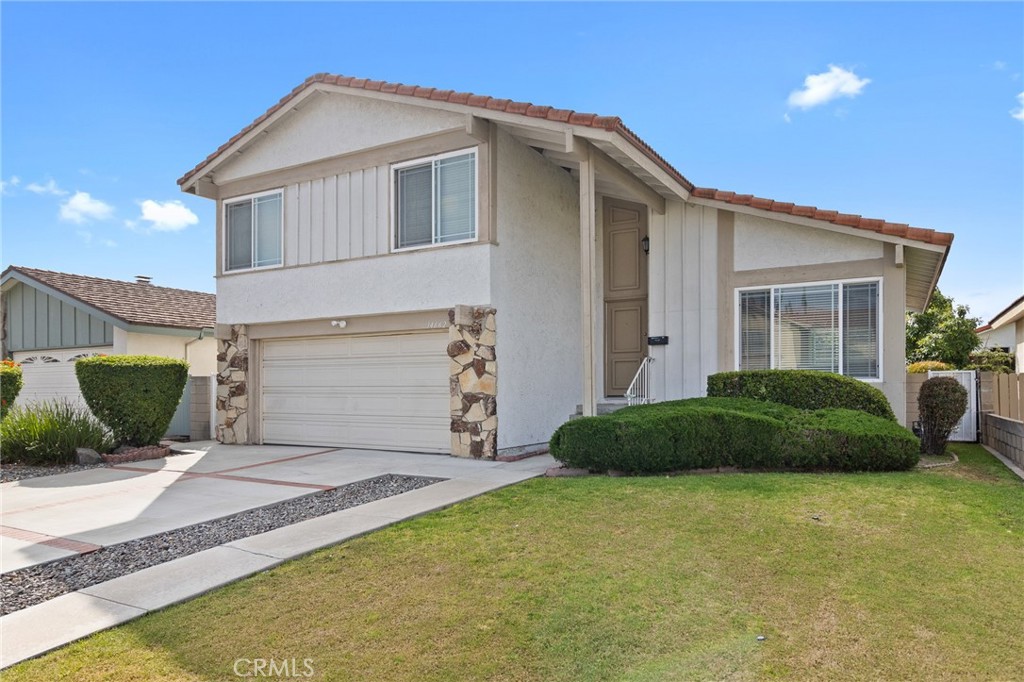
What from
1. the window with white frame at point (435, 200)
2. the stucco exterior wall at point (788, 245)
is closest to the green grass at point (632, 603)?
the stucco exterior wall at point (788, 245)

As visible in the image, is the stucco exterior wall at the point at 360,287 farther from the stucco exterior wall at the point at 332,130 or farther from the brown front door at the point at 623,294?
the brown front door at the point at 623,294

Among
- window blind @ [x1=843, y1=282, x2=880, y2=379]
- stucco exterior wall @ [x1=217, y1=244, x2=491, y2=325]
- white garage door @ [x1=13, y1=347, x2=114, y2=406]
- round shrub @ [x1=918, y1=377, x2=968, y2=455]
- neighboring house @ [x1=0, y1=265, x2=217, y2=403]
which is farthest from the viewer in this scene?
white garage door @ [x1=13, y1=347, x2=114, y2=406]

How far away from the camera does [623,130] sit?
917cm

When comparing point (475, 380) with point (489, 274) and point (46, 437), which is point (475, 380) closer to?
point (489, 274)

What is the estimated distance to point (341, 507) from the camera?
22.8 ft

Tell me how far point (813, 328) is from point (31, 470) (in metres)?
12.5

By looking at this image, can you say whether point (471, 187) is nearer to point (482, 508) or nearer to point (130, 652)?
point (482, 508)

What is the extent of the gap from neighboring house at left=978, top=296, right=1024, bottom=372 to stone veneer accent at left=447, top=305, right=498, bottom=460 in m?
14.6

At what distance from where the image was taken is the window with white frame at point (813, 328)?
9898mm

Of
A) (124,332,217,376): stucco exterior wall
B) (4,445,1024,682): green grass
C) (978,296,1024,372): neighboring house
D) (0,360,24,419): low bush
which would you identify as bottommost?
(4,445,1024,682): green grass

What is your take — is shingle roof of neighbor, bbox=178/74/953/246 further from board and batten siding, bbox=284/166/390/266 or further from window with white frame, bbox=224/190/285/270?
window with white frame, bbox=224/190/285/270

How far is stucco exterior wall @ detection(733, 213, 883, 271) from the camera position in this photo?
395 inches

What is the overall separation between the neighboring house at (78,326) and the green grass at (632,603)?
12.8m

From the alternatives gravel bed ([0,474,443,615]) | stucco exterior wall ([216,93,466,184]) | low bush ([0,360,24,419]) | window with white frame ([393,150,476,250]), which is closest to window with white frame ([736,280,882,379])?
window with white frame ([393,150,476,250])
